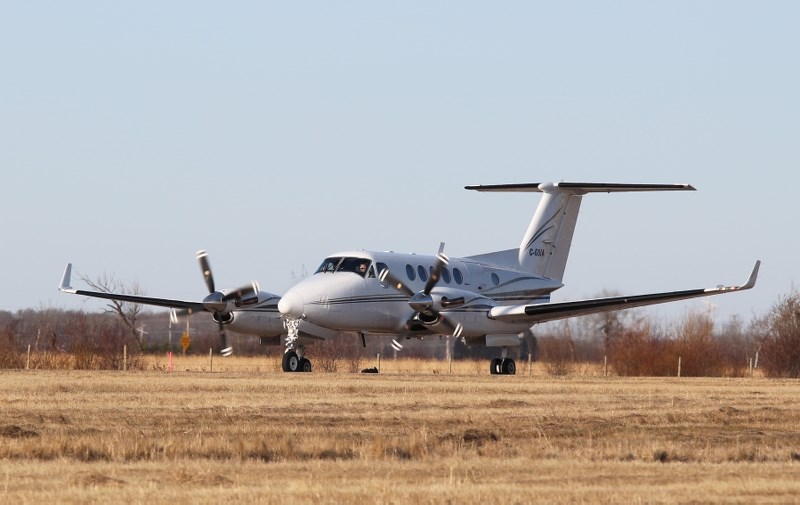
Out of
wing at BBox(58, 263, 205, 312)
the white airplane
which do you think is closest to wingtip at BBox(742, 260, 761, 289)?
the white airplane

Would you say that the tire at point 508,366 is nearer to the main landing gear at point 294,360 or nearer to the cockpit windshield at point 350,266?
the cockpit windshield at point 350,266

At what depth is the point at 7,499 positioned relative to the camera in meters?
11.9

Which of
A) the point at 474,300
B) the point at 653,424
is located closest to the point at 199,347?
the point at 474,300

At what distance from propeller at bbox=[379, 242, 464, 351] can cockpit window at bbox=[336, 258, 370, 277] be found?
54 centimetres

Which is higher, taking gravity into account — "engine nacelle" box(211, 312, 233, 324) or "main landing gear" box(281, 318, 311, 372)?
"engine nacelle" box(211, 312, 233, 324)

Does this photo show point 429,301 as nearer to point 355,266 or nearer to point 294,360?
point 355,266

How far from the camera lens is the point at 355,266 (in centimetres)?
3812

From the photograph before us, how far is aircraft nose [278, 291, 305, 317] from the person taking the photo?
36.5 m

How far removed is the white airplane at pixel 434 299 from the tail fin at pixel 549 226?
614mm

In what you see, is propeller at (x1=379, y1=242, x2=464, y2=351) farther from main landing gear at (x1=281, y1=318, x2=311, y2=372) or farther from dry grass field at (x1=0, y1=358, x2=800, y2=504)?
dry grass field at (x1=0, y1=358, x2=800, y2=504)

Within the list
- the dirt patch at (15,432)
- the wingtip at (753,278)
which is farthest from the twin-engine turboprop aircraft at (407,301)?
the dirt patch at (15,432)

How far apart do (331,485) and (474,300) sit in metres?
26.3

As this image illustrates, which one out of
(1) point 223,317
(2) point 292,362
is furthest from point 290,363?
(1) point 223,317

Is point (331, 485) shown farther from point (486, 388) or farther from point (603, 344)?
point (603, 344)
